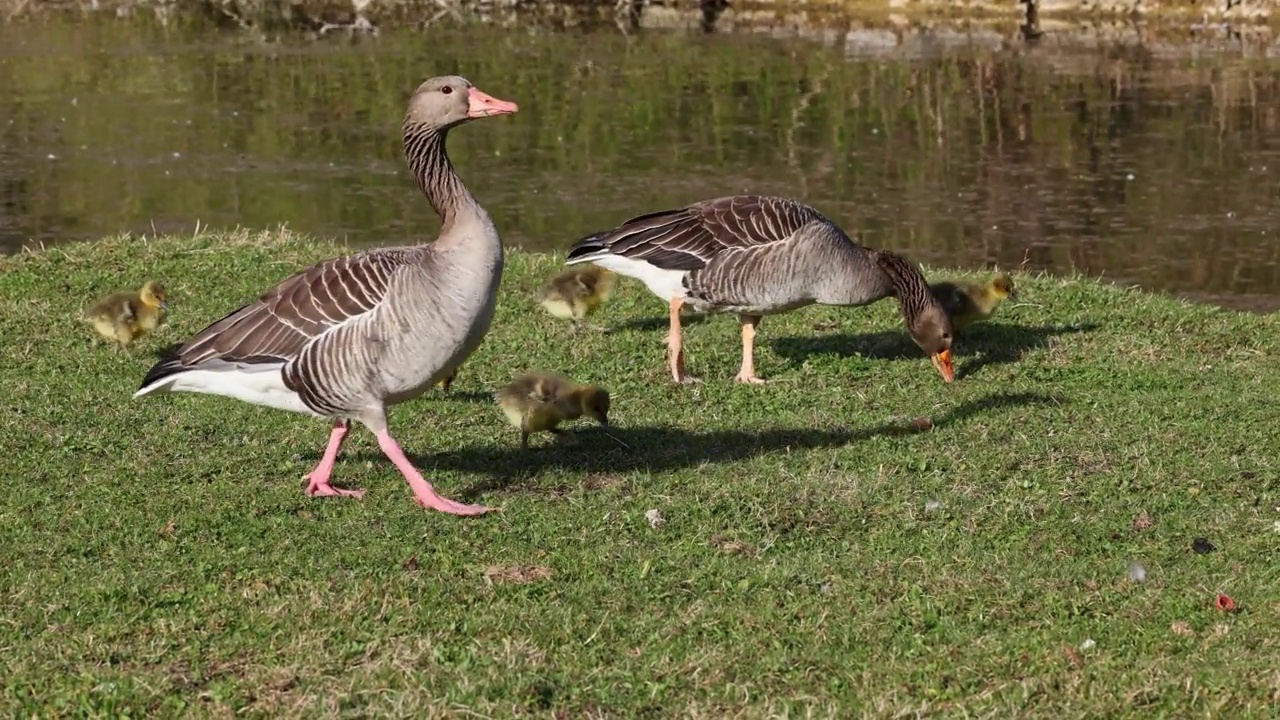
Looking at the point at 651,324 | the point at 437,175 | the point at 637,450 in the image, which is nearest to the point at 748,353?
the point at 651,324

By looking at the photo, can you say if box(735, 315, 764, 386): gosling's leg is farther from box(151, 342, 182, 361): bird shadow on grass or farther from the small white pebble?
box(151, 342, 182, 361): bird shadow on grass

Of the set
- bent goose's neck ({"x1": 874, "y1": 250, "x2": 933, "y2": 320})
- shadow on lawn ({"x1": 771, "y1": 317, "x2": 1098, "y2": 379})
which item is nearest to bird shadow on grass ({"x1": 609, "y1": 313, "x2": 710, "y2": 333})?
shadow on lawn ({"x1": 771, "y1": 317, "x2": 1098, "y2": 379})

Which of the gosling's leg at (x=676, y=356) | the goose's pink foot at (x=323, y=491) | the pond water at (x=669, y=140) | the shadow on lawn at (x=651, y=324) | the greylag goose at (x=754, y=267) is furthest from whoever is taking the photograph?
the pond water at (x=669, y=140)

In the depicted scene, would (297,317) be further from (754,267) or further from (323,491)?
(754,267)

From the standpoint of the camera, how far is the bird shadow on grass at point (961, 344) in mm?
11109

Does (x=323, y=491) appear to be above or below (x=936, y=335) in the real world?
below

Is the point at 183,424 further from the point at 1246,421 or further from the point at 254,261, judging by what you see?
the point at 1246,421

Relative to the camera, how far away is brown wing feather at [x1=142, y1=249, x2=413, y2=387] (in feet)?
24.5

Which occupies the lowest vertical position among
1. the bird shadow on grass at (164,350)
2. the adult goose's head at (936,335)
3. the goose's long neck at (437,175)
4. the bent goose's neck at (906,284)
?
the bird shadow on grass at (164,350)

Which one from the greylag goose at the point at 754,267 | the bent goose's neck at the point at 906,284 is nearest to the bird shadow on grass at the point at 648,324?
the greylag goose at the point at 754,267

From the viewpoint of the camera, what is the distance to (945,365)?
1047 centimetres

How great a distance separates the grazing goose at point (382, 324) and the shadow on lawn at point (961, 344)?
4.03 metres

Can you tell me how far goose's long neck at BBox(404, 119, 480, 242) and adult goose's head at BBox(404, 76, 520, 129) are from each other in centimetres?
5

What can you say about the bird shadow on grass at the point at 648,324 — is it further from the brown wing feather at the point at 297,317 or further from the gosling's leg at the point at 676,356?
the brown wing feather at the point at 297,317
